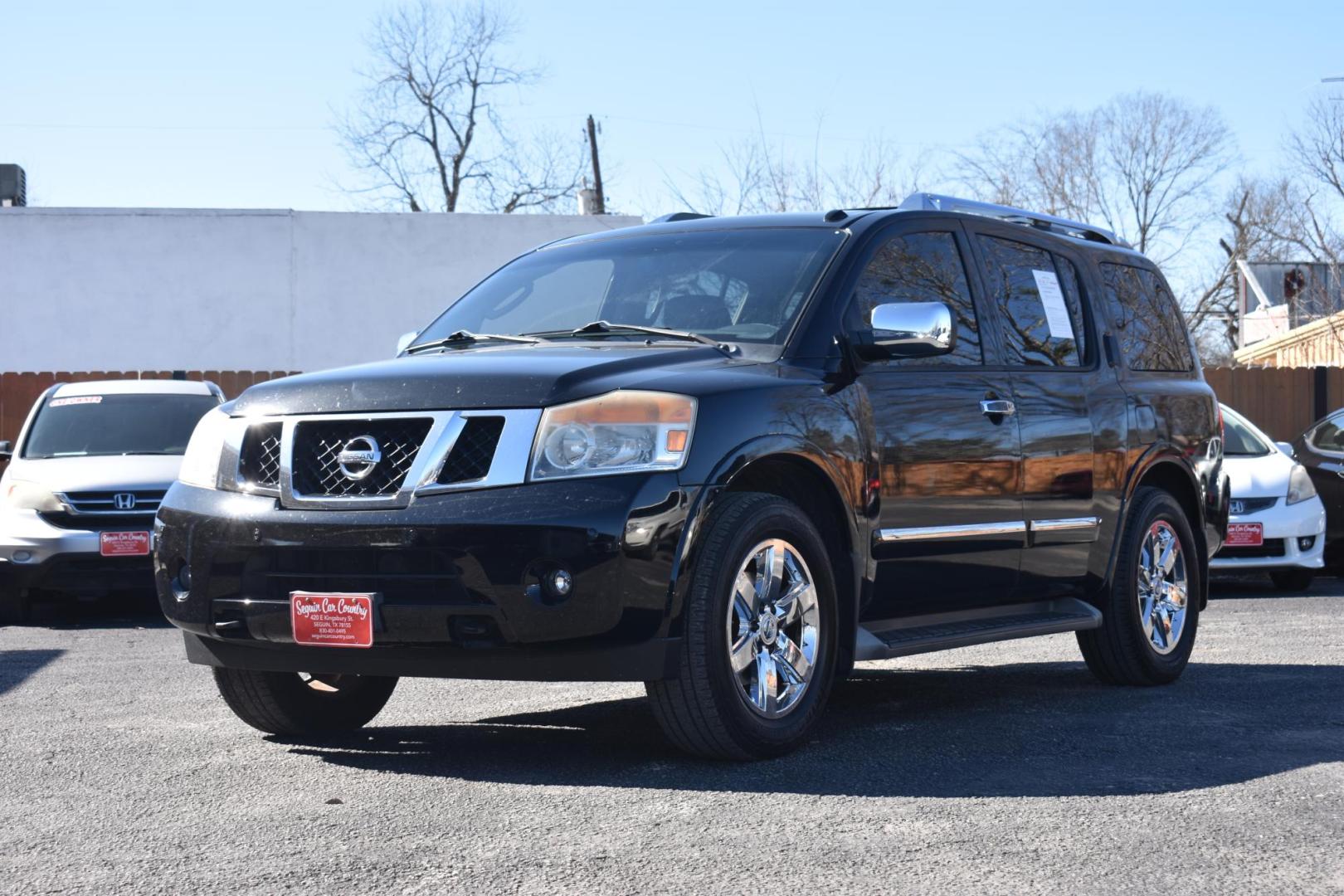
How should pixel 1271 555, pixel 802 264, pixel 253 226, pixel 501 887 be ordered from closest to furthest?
pixel 501 887
pixel 802 264
pixel 1271 555
pixel 253 226

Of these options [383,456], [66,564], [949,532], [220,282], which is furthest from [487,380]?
[220,282]

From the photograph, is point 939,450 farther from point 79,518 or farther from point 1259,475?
point 1259,475

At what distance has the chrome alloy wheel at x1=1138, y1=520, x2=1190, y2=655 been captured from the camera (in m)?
7.73

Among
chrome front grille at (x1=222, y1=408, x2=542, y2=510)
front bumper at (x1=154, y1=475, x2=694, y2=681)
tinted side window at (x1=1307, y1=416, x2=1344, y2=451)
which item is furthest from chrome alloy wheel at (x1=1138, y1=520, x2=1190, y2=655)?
tinted side window at (x1=1307, y1=416, x2=1344, y2=451)

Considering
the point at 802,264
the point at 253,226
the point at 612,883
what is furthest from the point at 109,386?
the point at 253,226

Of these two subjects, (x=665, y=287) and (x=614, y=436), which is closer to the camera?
(x=614, y=436)

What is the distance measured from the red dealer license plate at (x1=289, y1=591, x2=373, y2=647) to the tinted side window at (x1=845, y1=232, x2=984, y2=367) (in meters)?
2.05

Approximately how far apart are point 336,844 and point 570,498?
1173 mm

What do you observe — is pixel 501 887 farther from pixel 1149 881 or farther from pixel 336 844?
pixel 1149 881

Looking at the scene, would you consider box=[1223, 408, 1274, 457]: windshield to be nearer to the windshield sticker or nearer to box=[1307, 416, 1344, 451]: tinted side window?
box=[1307, 416, 1344, 451]: tinted side window

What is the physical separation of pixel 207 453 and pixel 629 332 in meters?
1.46

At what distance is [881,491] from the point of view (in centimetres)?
605

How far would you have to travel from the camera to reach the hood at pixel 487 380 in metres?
5.26

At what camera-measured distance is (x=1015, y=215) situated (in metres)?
7.74
